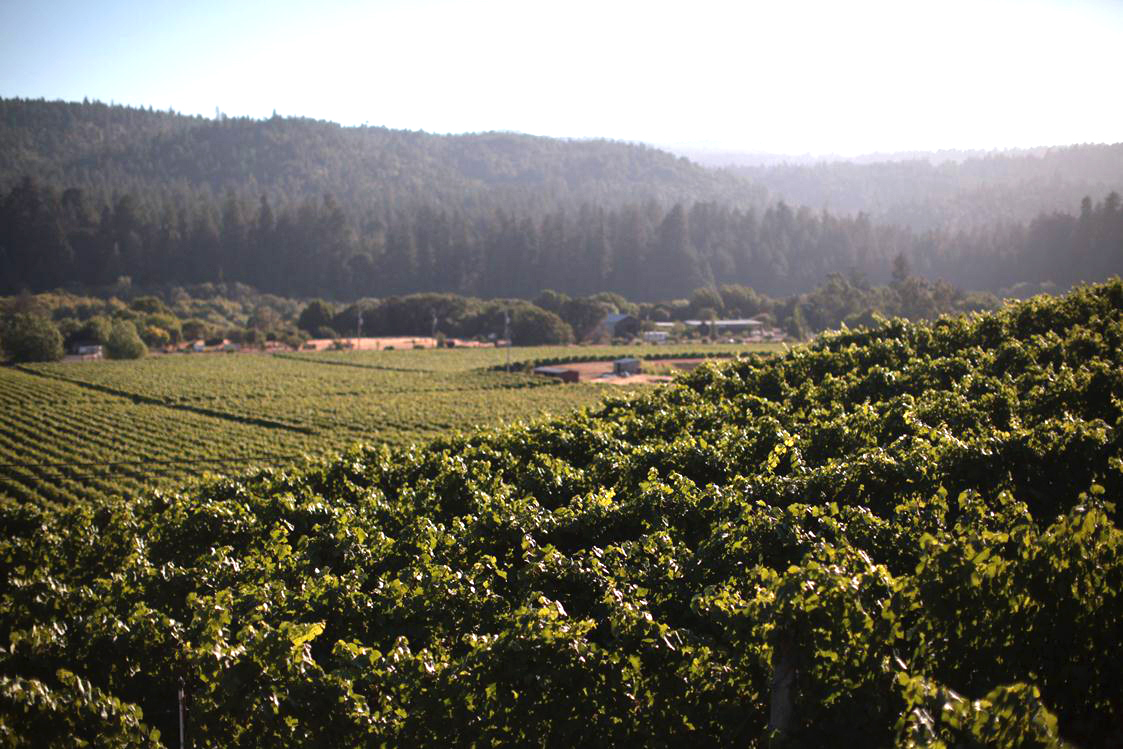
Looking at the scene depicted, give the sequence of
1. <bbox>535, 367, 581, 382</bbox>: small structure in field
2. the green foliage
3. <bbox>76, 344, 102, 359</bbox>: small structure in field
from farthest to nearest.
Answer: the green foliage, <bbox>76, 344, 102, 359</bbox>: small structure in field, <bbox>535, 367, 581, 382</bbox>: small structure in field

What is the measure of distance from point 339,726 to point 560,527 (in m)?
4.37

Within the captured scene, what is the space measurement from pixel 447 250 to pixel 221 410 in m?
114

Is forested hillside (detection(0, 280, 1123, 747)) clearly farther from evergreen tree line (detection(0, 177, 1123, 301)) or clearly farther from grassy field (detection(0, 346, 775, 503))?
evergreen tree line (detection(0, 177, 1123, 301))

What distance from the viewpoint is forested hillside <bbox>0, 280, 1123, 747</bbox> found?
592 cm

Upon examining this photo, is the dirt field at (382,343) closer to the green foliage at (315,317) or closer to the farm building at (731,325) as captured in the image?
the green foliage at (315,317)

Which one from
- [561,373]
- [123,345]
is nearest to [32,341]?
[123,345]

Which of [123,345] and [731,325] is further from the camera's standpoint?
[731,325]

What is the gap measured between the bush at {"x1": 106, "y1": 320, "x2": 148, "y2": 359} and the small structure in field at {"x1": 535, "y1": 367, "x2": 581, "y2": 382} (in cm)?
4664

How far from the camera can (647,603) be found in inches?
290

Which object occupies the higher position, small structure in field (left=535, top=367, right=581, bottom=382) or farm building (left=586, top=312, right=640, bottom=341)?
farm building (left=586, top=312, right=640, bottom=341)

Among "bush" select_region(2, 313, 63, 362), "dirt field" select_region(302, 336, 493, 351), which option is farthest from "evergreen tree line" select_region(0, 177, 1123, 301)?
"bush" select_region(2, 313, 63, 362)

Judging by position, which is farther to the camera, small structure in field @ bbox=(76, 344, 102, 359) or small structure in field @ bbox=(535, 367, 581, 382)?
small structure in field @ bbox=(76, 344, 102, 359)

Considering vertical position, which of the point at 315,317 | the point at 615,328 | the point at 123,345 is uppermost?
the point at 315,317

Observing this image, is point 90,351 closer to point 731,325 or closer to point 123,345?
point 123,345
